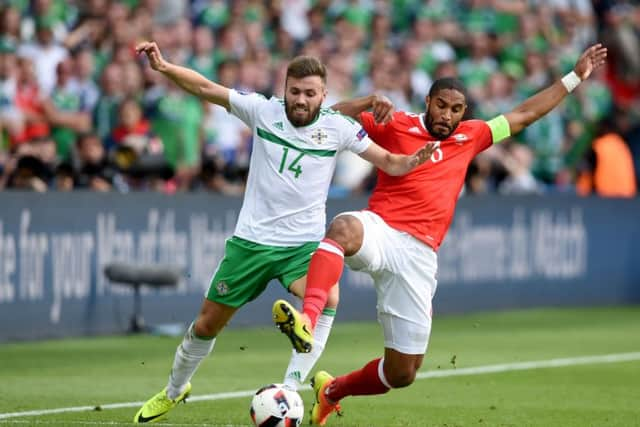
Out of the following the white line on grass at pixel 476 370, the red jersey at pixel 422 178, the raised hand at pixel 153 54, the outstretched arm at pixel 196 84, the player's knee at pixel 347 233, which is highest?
the raised hand at pixel 153 54

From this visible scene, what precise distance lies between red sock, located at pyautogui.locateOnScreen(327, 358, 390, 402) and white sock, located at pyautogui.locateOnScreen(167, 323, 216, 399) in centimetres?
87

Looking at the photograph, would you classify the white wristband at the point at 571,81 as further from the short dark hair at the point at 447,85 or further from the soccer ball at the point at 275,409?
Result: the soccer ball at the point at 275,409

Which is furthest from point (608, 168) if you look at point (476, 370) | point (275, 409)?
point (275, 409)

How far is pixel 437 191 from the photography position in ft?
31.1

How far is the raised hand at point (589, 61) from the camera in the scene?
32.9 feet

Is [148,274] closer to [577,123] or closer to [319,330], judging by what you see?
[319,330]

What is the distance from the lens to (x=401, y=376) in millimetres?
9383

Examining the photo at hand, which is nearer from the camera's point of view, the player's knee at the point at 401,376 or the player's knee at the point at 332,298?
the player's knee at the point at 401,376

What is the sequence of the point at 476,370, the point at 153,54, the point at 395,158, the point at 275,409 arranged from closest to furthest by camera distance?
the point at 275,409
the point at 153,54
the point at 395,158
the point at 476,370

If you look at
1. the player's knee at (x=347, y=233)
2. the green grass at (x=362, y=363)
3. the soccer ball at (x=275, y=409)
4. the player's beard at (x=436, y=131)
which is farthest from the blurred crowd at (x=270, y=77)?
the soccer ball at (x=275, y=409)

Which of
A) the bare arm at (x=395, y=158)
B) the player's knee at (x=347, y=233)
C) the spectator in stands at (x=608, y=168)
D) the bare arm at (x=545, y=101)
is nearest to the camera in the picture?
the player's knee at (x=347, y=233)

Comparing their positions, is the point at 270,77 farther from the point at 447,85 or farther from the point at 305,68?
the point at 305,68

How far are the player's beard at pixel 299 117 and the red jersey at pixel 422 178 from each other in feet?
1.92

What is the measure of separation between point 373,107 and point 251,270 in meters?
1.30
